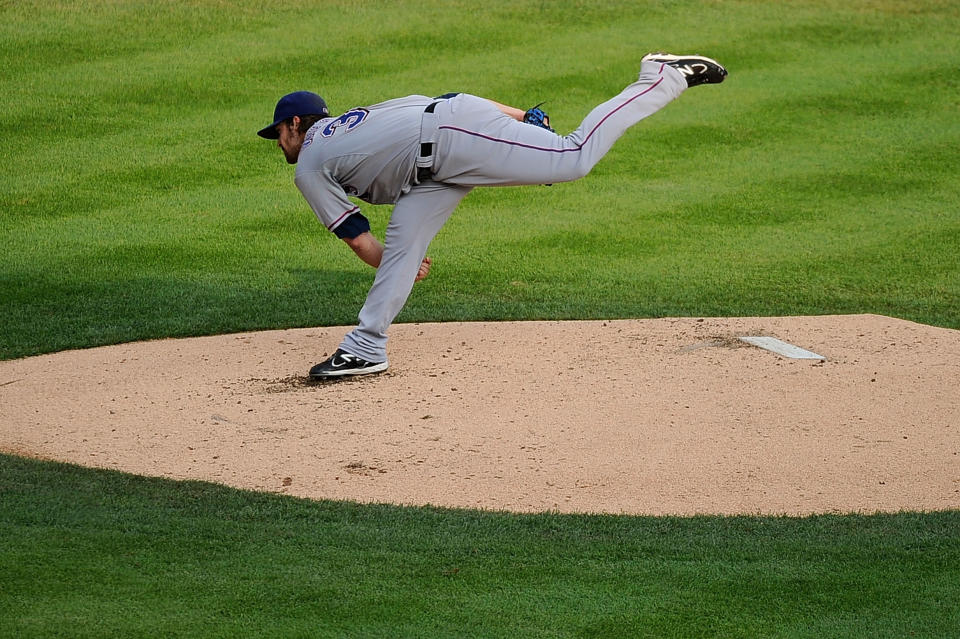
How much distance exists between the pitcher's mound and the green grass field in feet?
1.26

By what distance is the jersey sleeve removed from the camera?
6504 millimetres

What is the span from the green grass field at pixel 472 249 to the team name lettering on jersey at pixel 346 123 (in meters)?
1.83

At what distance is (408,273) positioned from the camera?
690 cm

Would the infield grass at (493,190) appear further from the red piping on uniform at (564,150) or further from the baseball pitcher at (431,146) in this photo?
the red piping on uniform at (564,150)

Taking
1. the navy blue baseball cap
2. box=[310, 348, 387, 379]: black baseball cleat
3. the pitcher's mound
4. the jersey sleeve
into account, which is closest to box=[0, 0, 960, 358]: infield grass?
the pitcher's mound

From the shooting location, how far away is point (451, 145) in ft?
21.5

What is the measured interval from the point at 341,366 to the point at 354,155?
3.89 ft

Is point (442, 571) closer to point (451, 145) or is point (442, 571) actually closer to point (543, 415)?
point (543, 415)

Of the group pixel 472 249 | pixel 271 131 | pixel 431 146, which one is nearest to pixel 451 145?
pixel 431 146

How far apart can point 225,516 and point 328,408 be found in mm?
1665

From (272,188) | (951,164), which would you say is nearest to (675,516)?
(272,188)

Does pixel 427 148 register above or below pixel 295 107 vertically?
below

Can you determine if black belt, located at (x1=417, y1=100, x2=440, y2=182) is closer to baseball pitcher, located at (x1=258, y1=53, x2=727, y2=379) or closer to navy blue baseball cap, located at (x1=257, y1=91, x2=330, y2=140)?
baseball pitcher, located at (x1=258, y1=53, x2=727, y2=379)

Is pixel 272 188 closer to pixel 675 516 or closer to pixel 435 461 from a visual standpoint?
pixel 435 461
